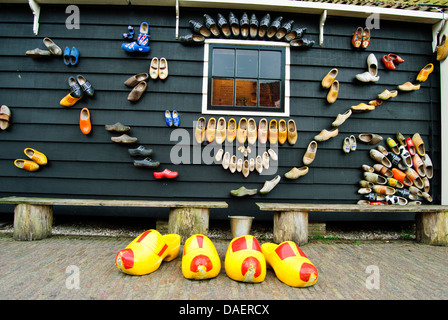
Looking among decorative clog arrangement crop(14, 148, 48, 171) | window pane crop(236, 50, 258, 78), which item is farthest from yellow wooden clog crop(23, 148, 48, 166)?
window pane crop(236, 50, 258, 78)

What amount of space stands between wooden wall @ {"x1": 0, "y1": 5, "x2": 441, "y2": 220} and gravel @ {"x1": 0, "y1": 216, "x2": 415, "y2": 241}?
0.85ft

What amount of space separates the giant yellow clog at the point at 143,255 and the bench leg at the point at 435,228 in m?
3.15

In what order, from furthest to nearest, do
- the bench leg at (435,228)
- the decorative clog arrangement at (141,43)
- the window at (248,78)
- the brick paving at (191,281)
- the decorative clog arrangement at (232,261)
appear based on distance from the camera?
1. the window at (248,78)
2. the decorative clog arrangement at (141,43)
3. the bench leg at (435,228)
4. the decorative clog arrangement at (232,261)
5. the brick paving at (191,281)

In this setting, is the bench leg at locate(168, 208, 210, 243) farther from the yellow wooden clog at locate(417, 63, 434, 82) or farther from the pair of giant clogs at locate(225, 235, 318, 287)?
the yellow wooden clog at locate(417, 63, 434, 82)

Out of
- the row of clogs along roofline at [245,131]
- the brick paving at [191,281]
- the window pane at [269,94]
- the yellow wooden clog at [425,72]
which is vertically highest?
the yellow wooden clog at [425,72]

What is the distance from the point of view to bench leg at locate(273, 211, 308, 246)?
9.52 feet

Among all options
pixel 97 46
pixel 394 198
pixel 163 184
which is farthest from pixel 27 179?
pixel 394 198

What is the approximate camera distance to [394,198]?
3430 millimetres

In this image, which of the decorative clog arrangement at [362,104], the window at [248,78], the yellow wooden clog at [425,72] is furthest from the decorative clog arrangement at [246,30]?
the yellow wooden clog at [425,72]

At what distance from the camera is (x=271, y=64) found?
356 centimetres

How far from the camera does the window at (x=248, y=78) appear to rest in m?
3.50

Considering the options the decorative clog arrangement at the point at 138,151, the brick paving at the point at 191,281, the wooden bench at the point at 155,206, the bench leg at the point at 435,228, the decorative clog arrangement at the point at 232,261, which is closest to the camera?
the brick paving at the point at 191,281

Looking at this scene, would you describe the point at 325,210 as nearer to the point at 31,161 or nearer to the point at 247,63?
the point at 247,63

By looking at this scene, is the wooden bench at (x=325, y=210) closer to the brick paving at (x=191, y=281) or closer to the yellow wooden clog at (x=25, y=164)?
the brick paving at (x=191, y=281)
